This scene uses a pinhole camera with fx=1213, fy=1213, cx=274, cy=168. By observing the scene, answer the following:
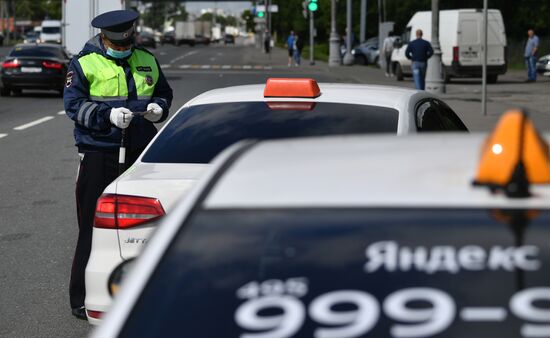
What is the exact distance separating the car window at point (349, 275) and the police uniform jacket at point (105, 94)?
403 cm

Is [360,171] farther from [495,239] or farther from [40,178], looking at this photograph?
[40,178]

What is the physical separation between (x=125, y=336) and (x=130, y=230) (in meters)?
2.96

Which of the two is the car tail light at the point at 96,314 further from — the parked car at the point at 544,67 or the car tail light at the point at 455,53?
the car tail light at the point at 455,53

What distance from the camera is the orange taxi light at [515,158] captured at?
7.89 ft

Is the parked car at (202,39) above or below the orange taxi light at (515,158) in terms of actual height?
below

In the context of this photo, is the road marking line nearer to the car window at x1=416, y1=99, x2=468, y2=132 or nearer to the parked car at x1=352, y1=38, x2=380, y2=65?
the car window at x1=416, y1=99, x2=468, y2=132

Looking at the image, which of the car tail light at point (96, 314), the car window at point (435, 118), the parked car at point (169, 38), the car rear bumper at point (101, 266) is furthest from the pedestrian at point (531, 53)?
the parked car at point (169, 38)

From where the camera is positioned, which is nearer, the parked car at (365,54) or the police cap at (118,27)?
the police cap at (118,27)

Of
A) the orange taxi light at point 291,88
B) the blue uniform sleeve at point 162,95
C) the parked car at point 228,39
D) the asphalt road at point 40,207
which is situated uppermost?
the orange taxi light at point 291,88

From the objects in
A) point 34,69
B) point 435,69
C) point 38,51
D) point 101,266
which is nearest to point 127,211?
point 101,266

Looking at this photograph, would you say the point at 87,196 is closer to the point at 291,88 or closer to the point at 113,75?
the point at 113,75

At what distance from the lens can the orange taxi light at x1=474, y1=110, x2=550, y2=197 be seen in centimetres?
240

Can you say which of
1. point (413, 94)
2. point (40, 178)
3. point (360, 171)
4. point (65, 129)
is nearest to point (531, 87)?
point (65, 129)

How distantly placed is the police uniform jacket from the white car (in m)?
0.37
